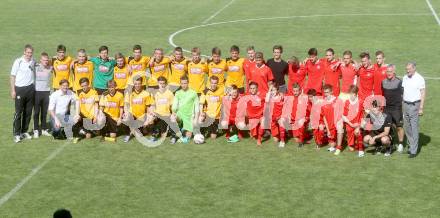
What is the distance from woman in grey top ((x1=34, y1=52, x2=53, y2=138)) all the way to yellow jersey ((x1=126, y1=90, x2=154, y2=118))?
2.05 metres

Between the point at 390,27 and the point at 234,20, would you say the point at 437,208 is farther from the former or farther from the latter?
the point at 234,20

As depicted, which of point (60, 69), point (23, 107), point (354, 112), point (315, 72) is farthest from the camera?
point (315, 72)

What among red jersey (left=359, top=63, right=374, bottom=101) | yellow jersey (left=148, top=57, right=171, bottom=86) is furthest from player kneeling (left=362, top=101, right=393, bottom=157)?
yellow jersey (left=148, top=57, right=171, bottom=86)

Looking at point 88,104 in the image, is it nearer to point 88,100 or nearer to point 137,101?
point 88,100

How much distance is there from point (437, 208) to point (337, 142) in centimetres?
364

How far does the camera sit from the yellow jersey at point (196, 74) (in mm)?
17047

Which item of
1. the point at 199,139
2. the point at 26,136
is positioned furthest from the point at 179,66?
the point at 26,136

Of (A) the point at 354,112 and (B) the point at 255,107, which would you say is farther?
(B) the point at 255,107

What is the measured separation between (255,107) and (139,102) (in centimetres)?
283

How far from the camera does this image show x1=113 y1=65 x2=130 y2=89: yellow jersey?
17047 millimetres

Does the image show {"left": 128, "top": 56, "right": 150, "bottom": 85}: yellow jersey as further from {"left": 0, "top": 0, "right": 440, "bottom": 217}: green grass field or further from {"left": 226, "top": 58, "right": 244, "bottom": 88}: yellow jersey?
{"left": 0, "top": 0, "right": 440, "bottom": 217}: green grass field

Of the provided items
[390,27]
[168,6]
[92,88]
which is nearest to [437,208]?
[92,88]

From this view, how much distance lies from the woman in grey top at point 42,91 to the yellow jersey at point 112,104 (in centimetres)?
136

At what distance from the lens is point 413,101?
14.3 metres
